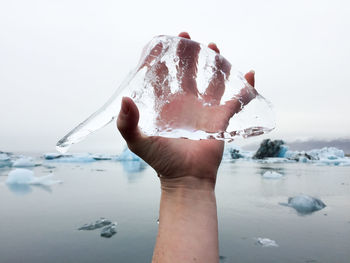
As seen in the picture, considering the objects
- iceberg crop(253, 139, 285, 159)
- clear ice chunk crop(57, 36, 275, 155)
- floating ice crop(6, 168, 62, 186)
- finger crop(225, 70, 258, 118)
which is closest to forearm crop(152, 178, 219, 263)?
clear ice chunk crop(57, 36, 275, 155)

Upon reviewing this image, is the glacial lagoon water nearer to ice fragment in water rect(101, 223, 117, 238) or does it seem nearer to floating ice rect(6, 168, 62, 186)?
ice fragment in water rect(101, 223, 117, 238)

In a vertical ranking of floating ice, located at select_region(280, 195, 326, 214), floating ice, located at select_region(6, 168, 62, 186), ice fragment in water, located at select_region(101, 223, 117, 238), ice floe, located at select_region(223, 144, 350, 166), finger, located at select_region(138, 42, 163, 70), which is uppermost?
finger, located at select_region(138, 42, 163, 70)

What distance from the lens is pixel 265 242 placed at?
2730mm

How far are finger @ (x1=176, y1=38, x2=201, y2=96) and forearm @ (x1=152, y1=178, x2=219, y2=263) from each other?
44 cm

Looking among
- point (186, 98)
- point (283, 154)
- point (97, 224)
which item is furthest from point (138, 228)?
point (283, 154)

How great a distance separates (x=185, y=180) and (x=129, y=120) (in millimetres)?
382

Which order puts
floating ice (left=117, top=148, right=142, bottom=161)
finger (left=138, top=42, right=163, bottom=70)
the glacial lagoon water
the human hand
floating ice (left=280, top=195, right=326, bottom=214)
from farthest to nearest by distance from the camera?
1. floating ice (left=117, top=148, right=142, bottom=161)
2. floating ice (left=280, top=195, right=326, bottom=214)
3. the glacial lagoon water
4. finger (left=138, top=42, right=163, bottom=70)
5. the human hand

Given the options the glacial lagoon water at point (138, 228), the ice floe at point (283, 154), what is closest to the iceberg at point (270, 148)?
the ice floe at point (283, 154)

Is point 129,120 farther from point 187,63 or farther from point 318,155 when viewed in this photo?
point 318,155

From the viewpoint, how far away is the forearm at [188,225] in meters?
0.91

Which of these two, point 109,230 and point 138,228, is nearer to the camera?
point 109,230

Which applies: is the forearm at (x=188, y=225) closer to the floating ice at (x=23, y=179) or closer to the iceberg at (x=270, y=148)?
the floating ice at (x=23, y=179)

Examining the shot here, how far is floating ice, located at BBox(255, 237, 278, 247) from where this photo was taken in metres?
2.69

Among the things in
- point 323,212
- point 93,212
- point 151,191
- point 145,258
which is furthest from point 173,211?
point 151,191
